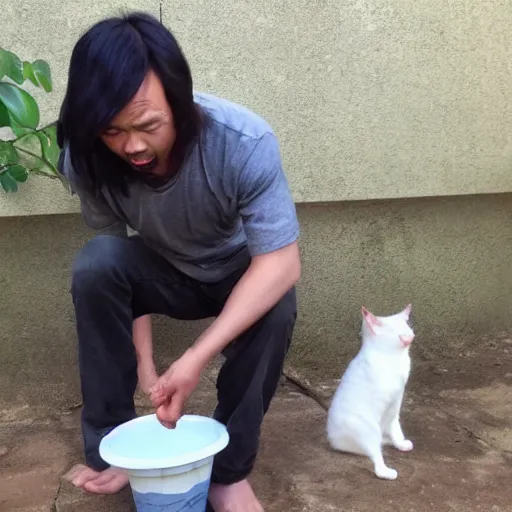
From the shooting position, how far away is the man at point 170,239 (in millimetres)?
1372

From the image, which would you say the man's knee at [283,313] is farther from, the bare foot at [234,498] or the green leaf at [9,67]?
the green leaf at [9,67]

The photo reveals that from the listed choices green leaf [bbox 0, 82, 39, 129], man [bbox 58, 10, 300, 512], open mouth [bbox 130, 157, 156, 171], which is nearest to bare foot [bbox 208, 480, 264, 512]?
man [bbox 58, 10, 300, 512]

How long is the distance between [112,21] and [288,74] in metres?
1.12

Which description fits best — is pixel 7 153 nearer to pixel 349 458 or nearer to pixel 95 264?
pixel 95 264

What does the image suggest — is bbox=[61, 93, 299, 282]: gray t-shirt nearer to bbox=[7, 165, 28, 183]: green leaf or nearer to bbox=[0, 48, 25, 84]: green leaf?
bbox=[0, 48, 25, 84]: green leaf

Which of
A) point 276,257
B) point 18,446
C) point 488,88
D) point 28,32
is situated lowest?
point 18,446

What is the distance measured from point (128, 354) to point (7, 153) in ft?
2.58

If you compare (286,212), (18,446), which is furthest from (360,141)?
(18,446)

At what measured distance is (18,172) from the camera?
7.14 ft

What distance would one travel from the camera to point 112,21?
1.38 meters

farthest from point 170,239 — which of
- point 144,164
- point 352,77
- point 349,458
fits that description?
point 352,77

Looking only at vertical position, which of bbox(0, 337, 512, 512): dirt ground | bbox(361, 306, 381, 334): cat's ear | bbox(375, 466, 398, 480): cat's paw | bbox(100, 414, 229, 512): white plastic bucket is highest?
bbox(361, 306, 381, 334): cat's ear

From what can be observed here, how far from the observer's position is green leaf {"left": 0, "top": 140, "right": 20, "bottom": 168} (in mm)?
2092

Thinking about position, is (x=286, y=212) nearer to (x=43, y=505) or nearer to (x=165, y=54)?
(x=165, y=54)
